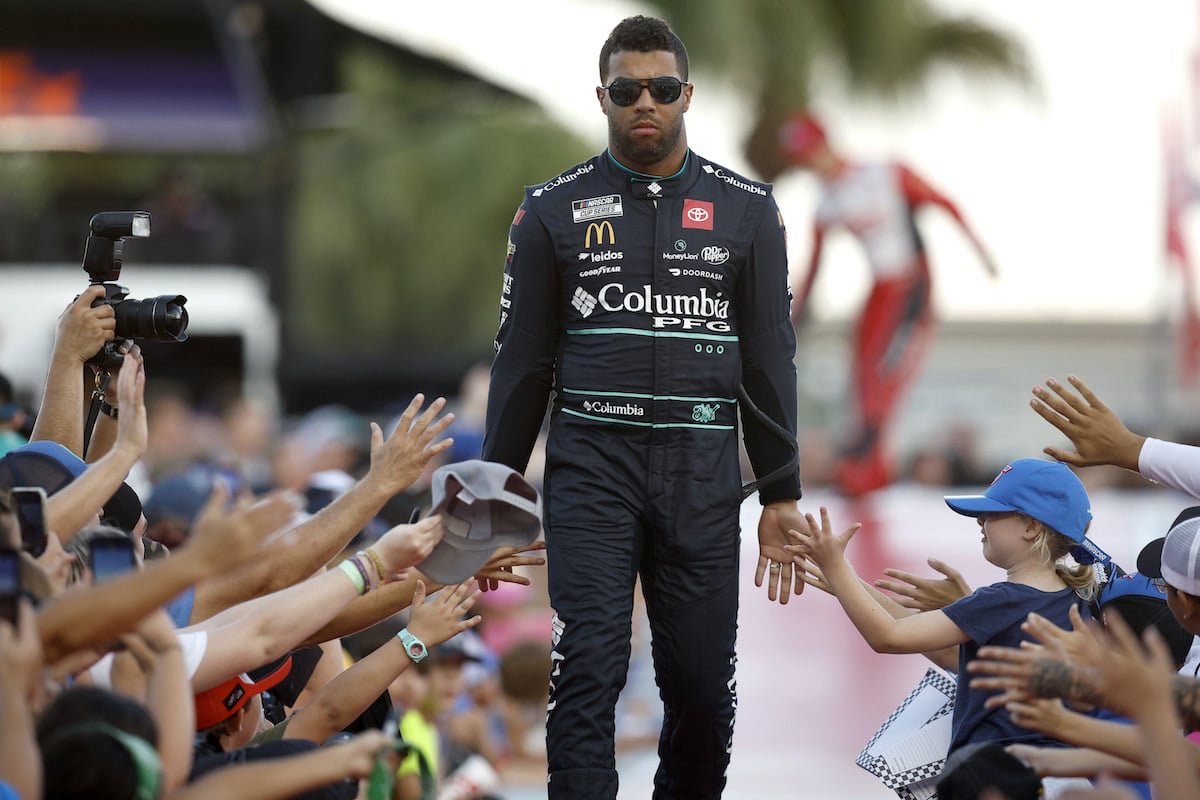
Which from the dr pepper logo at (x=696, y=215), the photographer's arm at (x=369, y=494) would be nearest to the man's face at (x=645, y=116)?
the dr pepper logo at (x=696, y=215)

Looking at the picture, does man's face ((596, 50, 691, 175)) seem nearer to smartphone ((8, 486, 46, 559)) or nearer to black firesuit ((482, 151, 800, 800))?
black firesuit ((482, 151, 800, 800))

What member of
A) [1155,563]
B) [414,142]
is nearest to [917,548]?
[1155,563]

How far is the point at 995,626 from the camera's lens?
400 centimetres

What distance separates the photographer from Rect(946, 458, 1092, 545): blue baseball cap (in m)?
4.11

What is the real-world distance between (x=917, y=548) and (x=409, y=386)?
49.7 feet

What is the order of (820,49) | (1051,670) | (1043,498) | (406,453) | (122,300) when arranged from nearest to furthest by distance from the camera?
(1051,670), (406,453), (1043,498), (122,300), (820,49)

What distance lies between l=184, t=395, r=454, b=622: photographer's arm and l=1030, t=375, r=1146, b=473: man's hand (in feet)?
5.22

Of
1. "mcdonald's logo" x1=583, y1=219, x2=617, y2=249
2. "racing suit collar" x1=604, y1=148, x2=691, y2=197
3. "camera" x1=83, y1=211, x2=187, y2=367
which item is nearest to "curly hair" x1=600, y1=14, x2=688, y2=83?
"racing suit collar" x1=604, y1=148, x2=691, y2=197

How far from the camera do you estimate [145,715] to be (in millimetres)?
3189

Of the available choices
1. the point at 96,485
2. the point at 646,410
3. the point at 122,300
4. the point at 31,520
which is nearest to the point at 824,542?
the point at 646,410

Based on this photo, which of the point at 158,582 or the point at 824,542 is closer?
the point at 158,582

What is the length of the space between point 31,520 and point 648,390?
1.57 meters

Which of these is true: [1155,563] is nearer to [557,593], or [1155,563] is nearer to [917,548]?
[557,593]

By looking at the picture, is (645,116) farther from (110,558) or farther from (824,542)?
(110,558)
